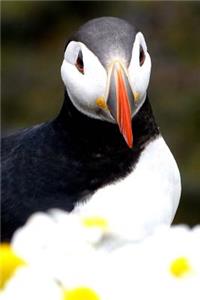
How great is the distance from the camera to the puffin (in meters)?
1.92

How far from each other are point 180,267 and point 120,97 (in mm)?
1017

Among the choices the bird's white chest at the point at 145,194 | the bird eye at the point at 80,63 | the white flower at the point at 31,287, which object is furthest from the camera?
the bird's white chest at the point at 145,194

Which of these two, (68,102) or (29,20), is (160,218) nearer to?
(68,102)

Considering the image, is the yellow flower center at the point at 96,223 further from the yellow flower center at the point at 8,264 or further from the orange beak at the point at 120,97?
the orange beak at the point at 120,97

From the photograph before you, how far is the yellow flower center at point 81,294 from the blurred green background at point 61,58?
3.88 m

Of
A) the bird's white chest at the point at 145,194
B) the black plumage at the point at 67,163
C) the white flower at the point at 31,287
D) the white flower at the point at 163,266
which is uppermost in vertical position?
the white flower at the point at 31,287

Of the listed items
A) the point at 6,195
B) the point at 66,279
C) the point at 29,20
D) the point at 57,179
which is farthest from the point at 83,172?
the point at 29,20

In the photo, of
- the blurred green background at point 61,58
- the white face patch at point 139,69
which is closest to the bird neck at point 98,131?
the white face patch at point 139,69

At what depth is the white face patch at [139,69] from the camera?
6.21 ft

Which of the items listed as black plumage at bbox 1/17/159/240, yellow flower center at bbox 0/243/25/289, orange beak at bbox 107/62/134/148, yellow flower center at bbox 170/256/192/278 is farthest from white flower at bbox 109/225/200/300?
black plumage at bbox 1/17/159/240

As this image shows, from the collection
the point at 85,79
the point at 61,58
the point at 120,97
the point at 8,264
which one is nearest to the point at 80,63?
the point at 85,79

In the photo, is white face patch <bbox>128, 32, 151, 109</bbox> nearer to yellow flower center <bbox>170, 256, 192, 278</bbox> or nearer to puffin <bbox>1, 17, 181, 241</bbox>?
puffin <bbox>1, 17, 181, 241</bbox>

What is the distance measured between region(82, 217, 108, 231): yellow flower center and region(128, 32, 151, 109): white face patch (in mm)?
951

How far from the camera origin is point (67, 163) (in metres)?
2.17
